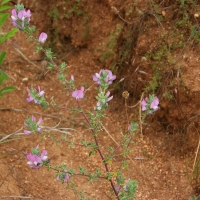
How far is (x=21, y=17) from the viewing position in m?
1.97

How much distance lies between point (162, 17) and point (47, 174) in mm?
1233

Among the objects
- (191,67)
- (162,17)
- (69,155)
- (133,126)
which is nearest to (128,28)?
(162,17)

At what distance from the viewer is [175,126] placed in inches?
117

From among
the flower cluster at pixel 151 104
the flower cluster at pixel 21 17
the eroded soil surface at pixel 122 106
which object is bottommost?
the eroded soil surface at pixel 122 106

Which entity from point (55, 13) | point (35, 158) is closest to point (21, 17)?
point (35, 158)

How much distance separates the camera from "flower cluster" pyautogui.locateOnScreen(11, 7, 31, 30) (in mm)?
1964

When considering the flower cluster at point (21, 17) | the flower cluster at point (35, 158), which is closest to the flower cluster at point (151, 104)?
the flower cluster at point (35, 158)

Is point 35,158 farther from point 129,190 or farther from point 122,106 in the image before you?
point 122,106

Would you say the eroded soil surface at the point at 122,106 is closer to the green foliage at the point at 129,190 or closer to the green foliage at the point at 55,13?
the green foliage at the point at 55,13

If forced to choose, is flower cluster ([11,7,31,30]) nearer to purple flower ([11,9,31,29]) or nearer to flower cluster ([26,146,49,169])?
purple flower ([11,9,31,29])

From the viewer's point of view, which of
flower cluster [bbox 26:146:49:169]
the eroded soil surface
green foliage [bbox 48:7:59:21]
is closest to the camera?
flower cluster [bbox 26:146:49:169]

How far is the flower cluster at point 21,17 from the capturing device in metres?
1.96

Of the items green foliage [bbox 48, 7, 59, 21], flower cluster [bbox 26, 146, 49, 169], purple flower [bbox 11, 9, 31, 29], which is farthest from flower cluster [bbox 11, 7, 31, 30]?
green foliage [bbox 48, 7, 59, 21]

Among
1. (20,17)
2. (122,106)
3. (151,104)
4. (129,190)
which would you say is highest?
(20,17)
